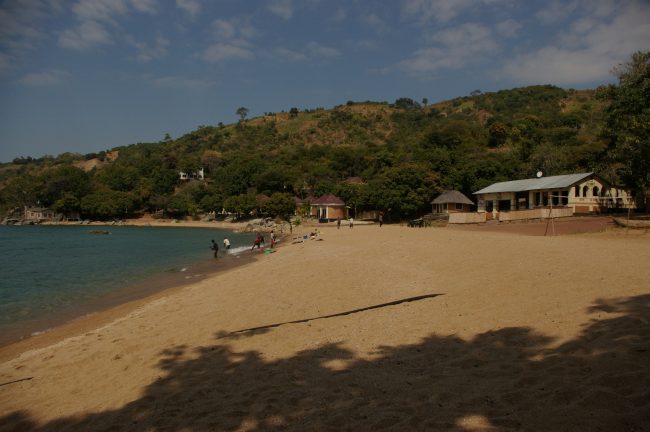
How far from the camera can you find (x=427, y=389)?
4.73 meters

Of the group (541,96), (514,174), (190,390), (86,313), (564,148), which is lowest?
(86,313)

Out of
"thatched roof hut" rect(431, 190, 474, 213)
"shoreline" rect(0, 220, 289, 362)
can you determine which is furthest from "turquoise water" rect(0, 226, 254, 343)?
"thatched roof hut" rect(431, 190, 474, 213)

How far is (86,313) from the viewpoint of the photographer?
45.0 ft

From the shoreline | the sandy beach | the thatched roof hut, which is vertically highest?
the thatched roof hut

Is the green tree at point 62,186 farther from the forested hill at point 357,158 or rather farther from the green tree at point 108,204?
the green tree at point 108,204

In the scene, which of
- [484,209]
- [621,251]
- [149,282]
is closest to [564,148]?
[484,209]

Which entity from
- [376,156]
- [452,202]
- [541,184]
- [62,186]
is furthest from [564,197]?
[62,186]

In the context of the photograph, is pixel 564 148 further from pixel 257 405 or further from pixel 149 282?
pixel 257 405

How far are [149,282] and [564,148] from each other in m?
51.7

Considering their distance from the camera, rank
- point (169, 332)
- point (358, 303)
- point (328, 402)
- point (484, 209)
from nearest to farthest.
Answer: point (328, 402) < point (169, 332) < point (358, 303) < point (484, 209)

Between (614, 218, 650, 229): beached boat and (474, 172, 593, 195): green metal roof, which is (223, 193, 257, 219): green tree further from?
(614, 218, 650, 229): beached boat

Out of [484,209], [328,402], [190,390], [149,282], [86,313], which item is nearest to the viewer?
[328,402]

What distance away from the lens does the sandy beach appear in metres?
4.17

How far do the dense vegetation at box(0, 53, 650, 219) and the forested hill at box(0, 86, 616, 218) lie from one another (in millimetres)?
227
